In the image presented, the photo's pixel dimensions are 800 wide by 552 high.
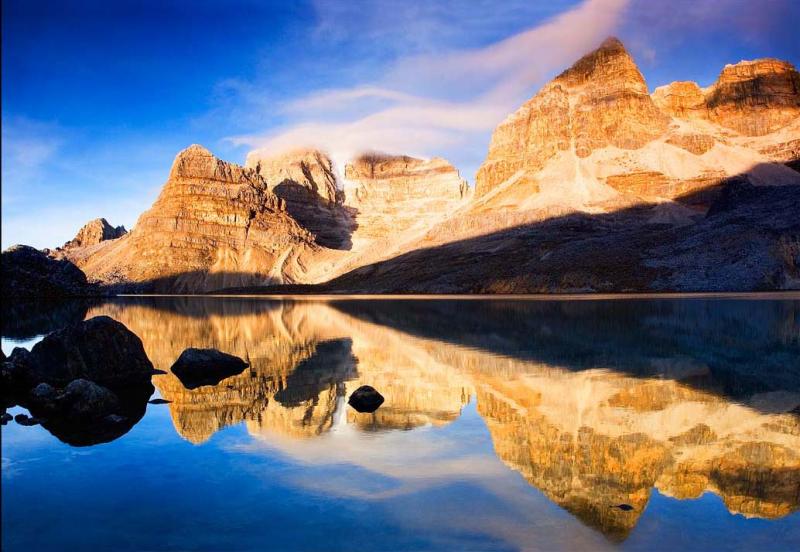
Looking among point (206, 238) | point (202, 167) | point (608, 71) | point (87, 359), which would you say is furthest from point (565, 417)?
point (202, 167)

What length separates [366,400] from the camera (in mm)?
12492

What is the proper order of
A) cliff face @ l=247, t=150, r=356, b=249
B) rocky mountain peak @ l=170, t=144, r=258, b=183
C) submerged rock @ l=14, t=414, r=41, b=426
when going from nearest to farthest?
submerged rock @ l=14, t=414, r=41, b=426 → rocky mountain peak @ l=170, t=144, r=258, b=183 → cliff face @ l=247, t=150, r=356, b=249

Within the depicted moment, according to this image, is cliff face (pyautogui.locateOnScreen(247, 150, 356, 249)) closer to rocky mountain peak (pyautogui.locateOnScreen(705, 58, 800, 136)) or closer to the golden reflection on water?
Answer: rocky mountain peak (pyautogui.locateOnScreen(705, 58, 800, 136))

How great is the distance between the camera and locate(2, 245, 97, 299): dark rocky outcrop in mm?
86100

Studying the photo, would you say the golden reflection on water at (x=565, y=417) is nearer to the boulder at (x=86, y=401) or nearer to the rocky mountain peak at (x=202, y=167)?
the boulder at (x=86, y=401)

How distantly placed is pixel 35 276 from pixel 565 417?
3899 inches

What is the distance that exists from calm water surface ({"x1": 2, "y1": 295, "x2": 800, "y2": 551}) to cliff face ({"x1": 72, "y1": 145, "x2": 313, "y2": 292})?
116877 mm

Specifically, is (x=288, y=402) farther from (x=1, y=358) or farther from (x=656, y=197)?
(x=656, y=197)

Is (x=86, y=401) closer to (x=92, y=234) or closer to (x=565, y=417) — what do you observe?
(x=565, y=417)

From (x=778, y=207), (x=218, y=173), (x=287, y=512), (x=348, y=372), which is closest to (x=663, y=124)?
(x=778, y=207)

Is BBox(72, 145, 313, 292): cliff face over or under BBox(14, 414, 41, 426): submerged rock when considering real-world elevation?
over

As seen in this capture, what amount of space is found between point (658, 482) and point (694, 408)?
438 centimetres

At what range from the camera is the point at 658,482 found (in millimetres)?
7797

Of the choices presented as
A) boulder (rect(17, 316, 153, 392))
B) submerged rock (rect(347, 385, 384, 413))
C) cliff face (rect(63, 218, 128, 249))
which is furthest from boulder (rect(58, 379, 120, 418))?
cliff face (rect(63, 218, 128, 249))
